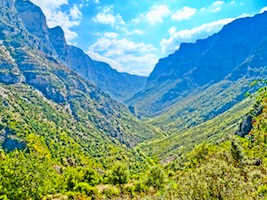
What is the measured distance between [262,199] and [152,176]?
9731cm

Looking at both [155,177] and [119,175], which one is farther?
[155,177]

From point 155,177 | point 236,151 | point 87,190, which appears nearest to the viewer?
point 236,151

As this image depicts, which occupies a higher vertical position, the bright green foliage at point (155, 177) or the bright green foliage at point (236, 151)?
the bright green foliage at point (155, 177)

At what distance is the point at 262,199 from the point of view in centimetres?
1705

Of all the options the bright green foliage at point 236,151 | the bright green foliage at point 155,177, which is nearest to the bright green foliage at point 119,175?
the bright green foliage at point 155,177

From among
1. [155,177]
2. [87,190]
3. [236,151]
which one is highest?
[87,190]

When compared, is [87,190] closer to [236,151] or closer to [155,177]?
[155,177]

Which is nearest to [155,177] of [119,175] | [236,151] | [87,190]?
[119,175]

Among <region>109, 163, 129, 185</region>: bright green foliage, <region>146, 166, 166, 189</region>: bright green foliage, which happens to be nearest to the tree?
<region>109, 163, 129, 185</region>: bright green foliage

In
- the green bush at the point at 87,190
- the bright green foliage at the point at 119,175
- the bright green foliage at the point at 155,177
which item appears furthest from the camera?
the bright green foliage at the point at 155,177

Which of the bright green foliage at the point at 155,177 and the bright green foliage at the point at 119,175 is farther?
the bright green foliage at the point at 155,177

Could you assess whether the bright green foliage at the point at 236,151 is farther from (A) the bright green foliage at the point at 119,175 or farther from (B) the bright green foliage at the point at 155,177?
(A) the bright green foliage at the point at 119,175

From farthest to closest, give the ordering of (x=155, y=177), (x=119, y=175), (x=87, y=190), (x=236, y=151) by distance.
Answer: (x=155, y=177) < (x=119, y=175) < (x=87, y=190) < (x=236, y=151)

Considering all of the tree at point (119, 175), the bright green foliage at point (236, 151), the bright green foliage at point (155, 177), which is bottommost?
the bright green foliage at point (236, 151)
